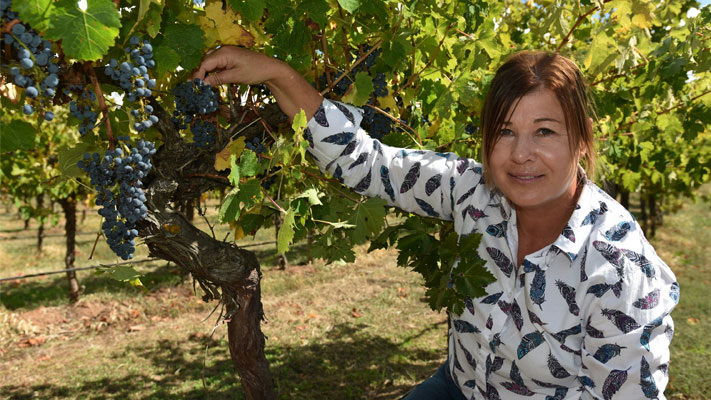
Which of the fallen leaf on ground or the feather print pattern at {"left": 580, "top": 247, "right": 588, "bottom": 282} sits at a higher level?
the feather print pattern at {"left": 580, "top": 247, "right": 588, "bottom": 282}

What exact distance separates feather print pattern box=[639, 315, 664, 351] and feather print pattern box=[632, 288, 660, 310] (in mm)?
45

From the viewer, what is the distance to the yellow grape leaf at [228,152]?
6.79ft

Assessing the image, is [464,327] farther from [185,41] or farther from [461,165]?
[185,41]

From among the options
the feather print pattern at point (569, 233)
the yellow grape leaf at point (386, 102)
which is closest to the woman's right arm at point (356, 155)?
the yellow grape leaf at point (386, 102)

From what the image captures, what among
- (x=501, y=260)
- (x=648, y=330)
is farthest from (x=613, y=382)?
(x=501, y=260)

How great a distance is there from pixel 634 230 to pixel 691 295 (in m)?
10.8

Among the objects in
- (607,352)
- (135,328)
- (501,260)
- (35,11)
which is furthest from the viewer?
(135,328)

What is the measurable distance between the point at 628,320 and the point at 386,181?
1138mm

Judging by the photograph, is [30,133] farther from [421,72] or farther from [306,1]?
[421,72]

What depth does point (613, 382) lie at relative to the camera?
5.21ft

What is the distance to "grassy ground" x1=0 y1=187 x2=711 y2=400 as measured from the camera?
5777 mm

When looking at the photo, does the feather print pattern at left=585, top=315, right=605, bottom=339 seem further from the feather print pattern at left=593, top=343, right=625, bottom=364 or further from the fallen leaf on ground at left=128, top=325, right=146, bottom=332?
the fallen leaf on ground at left=128, top=325, right=146, bottom=332

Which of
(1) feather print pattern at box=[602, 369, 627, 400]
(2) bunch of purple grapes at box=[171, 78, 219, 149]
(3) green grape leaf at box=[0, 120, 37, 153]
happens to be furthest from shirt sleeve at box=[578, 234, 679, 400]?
(3) green grape leaf at box=[0, 120, 37, 153]

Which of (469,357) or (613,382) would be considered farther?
(469,357)
